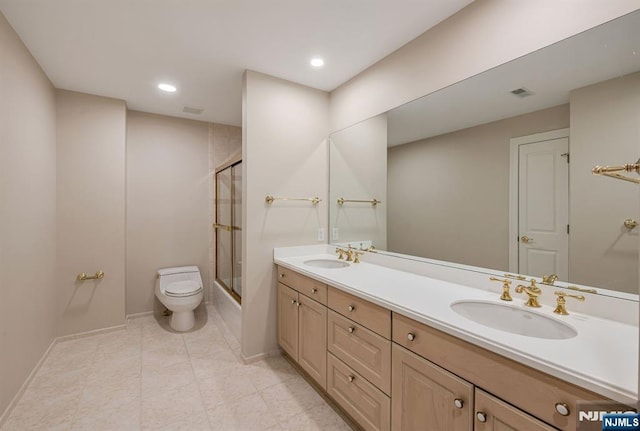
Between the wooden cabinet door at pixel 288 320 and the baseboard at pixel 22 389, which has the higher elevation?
the wooden cabinet door at pixel 288 320

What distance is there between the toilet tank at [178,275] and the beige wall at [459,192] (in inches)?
96.2

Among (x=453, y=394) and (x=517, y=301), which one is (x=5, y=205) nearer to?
(x=453, y=394)

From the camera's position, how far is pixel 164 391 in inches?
78.4

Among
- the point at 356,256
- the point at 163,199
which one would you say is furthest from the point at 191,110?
the point at 356,256

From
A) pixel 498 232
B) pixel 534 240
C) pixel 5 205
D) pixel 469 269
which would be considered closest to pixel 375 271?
pixel 469 269

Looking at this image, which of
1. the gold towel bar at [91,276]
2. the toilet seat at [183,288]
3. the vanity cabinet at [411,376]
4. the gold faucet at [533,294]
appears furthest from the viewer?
the toilet seat at [183,288]

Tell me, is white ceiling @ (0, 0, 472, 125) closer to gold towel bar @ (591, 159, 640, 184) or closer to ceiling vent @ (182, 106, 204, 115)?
ceiling vent @ (182, 106, 204, 115)

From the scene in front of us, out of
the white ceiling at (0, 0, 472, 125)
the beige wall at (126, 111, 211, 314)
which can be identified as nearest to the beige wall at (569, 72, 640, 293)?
the white ceiling at (0, 0, 472, 125)

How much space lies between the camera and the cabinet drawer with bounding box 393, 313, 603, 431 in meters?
0.79

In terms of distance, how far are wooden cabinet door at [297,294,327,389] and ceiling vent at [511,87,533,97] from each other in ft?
5.31

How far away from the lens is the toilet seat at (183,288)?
290 centimetres

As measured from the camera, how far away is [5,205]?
67.8 inches

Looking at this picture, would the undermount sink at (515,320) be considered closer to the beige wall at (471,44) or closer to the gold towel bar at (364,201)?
the gold towel bar at (364,201)

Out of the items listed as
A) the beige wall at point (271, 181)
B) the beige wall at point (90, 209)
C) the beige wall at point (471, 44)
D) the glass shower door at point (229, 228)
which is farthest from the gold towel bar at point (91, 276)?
the beige wall at point (471, 44)
